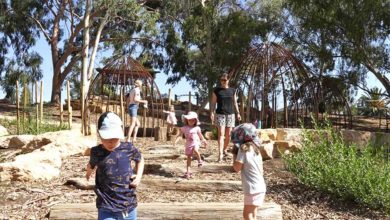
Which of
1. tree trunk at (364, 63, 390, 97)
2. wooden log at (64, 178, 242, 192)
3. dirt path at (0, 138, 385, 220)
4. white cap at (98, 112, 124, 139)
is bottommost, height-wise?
dirt path at (0, 138, 385, 220)

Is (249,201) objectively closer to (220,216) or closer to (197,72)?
(220,216)

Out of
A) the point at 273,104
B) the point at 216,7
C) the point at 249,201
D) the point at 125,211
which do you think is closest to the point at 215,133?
the point at 273,104

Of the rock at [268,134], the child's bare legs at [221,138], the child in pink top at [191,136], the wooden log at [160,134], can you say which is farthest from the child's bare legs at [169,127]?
the child in pink top at [191,136]

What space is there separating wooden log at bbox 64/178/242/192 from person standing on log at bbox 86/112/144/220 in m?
3.11

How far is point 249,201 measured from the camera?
4812 mm

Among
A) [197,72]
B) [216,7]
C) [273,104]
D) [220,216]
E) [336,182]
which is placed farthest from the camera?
[197,72]

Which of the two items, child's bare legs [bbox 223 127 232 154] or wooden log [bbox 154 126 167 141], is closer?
child's bare legs [bbox 223 127 232 154]

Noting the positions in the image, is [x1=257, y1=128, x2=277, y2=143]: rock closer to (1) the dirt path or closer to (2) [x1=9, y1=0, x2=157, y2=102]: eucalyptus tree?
(1) the dirt path

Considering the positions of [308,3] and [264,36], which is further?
[264,36]

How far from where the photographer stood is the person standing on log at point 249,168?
4.82m

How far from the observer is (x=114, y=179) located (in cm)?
378

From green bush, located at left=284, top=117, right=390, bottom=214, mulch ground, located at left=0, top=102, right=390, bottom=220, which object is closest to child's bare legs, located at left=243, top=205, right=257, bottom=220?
mulch ground, located at left=0, top=102, right=390, bottom=220

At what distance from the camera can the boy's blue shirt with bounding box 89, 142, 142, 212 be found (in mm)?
3748

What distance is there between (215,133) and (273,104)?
248 centimetres
